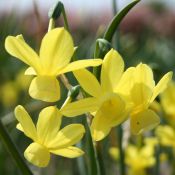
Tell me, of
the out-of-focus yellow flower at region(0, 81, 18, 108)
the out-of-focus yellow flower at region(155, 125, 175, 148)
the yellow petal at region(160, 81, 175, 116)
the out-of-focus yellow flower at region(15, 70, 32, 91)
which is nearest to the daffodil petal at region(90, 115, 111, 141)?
the out-of-focus yellow flower at region(155, 125, 175, 148)

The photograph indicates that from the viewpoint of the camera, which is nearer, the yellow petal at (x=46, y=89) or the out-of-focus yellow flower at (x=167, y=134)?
the yellow petal at (x=46, y=89)

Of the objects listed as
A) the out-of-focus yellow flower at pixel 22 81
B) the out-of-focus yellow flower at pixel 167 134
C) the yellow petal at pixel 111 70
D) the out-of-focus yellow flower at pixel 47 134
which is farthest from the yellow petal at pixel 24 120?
the out-of-focus yellow flower at pixel 22 81

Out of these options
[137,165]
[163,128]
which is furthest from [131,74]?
[137,165]

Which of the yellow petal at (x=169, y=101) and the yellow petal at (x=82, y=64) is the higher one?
the yellow petal at (x=82, y=64)

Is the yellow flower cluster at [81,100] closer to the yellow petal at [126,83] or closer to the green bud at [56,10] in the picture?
the yellow petal at [126,83]

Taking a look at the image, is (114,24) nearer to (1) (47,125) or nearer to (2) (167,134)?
(1) (47,125)
